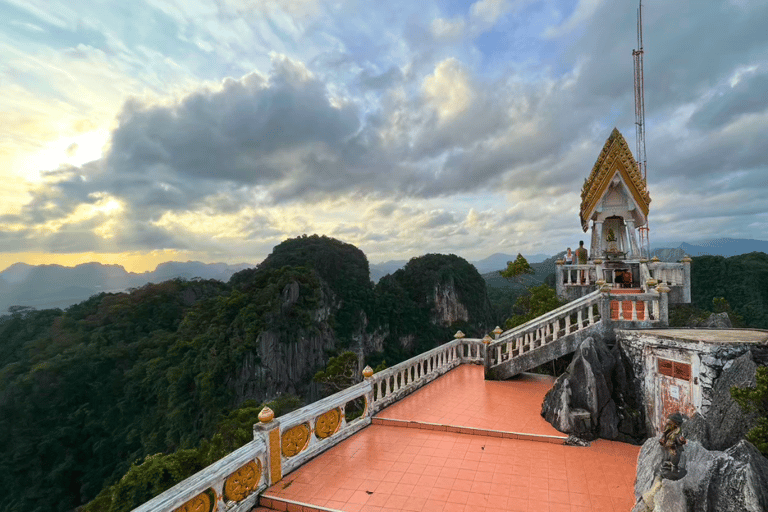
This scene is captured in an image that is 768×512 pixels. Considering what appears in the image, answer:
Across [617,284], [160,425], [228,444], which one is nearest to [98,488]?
[160,425]

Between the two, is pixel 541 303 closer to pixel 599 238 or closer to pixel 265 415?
pixel 599 238

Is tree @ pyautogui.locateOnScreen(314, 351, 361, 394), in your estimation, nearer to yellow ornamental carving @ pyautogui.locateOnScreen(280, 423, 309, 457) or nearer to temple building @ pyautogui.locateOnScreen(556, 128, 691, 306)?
temple building @ pyautogui.locateOnScreen(556, 128, 691, 306)

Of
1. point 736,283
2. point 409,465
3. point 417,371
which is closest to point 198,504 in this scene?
point 409,465

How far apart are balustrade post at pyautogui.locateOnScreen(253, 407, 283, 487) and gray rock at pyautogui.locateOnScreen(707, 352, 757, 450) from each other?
5622mm

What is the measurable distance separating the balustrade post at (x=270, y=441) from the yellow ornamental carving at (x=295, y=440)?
0.66 feet

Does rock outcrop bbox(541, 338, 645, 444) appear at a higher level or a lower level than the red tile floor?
higher

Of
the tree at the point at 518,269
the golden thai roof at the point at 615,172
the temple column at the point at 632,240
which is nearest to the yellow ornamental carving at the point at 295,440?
the tree at the point at 518,269

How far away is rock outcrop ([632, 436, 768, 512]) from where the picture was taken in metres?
3.58

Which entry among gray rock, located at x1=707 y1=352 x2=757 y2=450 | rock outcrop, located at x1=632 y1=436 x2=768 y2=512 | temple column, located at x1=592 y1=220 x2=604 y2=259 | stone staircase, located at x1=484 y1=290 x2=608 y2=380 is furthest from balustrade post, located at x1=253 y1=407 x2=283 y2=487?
temple column, located at x1=592 y1=220 x2=604 y2=259

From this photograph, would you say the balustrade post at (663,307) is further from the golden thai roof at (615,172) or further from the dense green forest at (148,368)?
the dense green forest at (148,368)

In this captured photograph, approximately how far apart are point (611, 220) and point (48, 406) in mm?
48552

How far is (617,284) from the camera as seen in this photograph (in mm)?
13266

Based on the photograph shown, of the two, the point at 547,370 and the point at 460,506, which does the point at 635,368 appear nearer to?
the point at 460,506

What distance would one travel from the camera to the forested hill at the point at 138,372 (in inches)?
1362
